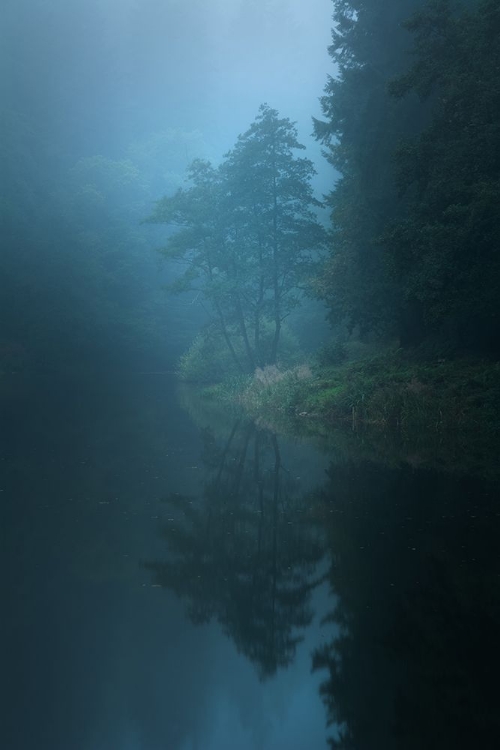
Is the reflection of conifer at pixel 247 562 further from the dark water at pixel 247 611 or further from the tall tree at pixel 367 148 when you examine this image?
the tall tree at pixel 367 148

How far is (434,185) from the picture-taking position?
17.8m

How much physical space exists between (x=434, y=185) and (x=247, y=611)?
14704 mm

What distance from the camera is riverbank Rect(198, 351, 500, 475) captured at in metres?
14.3

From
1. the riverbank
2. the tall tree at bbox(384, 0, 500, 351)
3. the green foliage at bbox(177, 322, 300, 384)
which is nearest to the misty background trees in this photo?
the tall tree at bbox(384, 0, 500, 351)

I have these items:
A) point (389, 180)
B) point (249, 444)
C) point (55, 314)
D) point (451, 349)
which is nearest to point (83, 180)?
point (55, 314)

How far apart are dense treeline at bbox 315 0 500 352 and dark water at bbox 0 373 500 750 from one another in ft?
24.0

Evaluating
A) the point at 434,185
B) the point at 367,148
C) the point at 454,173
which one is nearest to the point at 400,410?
the point at 434,185

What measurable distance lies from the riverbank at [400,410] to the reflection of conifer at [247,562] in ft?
14.0

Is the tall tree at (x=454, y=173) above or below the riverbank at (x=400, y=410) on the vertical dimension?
above

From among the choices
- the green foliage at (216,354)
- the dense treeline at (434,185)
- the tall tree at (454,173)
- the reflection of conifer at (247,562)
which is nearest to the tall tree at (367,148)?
the dense treeline at (434,185)

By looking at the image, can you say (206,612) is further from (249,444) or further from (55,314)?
(55,314)

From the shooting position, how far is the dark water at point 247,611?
4.07m

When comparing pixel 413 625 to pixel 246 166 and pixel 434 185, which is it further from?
pixel 246 166

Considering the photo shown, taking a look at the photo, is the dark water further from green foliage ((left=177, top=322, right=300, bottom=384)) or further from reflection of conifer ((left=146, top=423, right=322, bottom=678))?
green foliage ((left=177, top=322, right=300, bottom=384))
